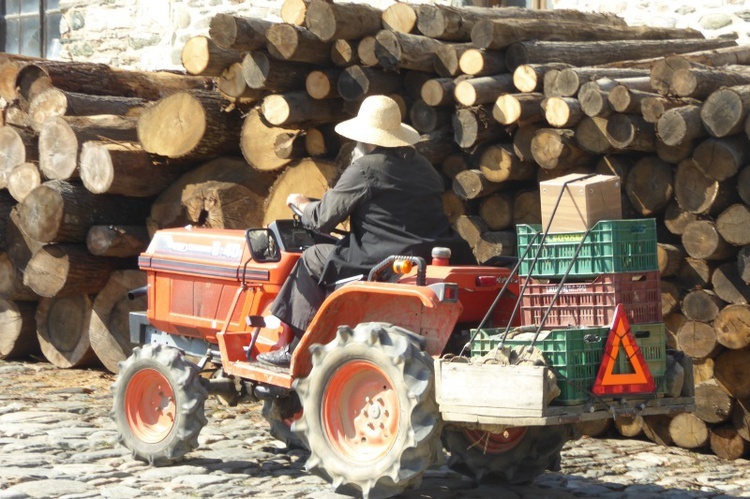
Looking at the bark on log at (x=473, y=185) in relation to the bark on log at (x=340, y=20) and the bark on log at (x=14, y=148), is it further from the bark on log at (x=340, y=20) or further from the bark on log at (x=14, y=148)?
the bark on log at (x=14, y=148)

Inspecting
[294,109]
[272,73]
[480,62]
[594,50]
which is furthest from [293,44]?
[594,50]

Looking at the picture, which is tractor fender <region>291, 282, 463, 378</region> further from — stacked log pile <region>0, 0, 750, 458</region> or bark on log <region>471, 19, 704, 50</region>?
bark on log <region>471, 19, 704, 50</region>

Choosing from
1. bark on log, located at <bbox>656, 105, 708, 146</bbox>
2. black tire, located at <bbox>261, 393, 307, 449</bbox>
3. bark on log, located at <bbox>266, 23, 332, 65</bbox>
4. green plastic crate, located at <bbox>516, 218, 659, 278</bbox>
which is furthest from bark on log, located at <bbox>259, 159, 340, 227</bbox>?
green plastic crate, located at <bbox>516, 218, 659, 278</bbox>

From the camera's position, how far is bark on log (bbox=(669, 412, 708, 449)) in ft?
25.5

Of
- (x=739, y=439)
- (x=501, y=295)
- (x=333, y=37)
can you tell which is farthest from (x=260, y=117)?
(x=739, y=439)

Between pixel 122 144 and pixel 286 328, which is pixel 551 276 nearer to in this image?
pixel 286 328

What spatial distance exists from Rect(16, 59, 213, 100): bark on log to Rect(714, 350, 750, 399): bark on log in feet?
15.9

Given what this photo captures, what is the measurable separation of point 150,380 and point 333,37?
8.92 ft

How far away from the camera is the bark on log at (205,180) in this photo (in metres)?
9.49

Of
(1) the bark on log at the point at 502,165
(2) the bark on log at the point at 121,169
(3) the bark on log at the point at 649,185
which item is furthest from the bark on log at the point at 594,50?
(2) the bark on log at the point at 121,169

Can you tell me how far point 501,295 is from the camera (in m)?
6.10

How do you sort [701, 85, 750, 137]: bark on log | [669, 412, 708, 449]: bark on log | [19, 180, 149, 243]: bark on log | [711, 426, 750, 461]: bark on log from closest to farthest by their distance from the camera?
[701, 85, 750, 137]: bark on log < [711, 426, 750, 461]: bark on log < [669, 412, 708, 449]: bark on log < [19, 180, 149, 243]: bark on log

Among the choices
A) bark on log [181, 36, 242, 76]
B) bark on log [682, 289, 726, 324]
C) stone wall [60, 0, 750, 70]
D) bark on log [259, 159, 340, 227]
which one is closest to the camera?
bark on log [682, 289, 726, 324]

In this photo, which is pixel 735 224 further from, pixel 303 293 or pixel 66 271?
pixel 66 271
